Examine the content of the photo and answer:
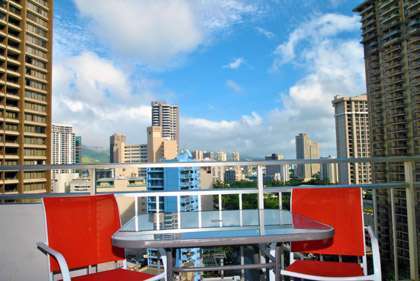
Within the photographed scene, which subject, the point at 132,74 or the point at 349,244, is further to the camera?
the point at 132,74

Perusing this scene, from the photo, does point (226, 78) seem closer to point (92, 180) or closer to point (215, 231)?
point (92, 180)

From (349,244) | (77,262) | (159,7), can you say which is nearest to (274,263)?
(349,244)

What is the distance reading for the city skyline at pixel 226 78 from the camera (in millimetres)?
23089

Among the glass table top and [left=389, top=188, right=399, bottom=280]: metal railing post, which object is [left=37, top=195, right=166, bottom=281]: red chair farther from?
[left=389, top=188, right=399, bottom=280]: metal railing post

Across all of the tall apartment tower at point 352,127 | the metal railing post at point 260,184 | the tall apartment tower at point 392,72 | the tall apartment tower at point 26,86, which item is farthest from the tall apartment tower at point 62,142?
the metal railing post at point 260,184

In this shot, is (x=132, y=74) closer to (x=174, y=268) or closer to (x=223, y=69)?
(x=223, y=69)

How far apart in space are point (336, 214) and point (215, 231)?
0.95 meters

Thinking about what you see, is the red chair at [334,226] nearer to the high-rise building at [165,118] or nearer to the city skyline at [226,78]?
the city skyline at [226,78]

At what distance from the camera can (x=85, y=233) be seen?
6.05ft

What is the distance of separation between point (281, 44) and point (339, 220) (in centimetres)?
3333

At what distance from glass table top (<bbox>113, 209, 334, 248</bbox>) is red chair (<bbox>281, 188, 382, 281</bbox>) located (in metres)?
0.30

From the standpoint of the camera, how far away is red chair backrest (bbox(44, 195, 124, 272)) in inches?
69.1

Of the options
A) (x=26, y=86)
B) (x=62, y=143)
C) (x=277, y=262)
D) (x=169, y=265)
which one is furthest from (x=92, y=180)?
(x=26, y=86)

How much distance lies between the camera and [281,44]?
33344 millimetres
